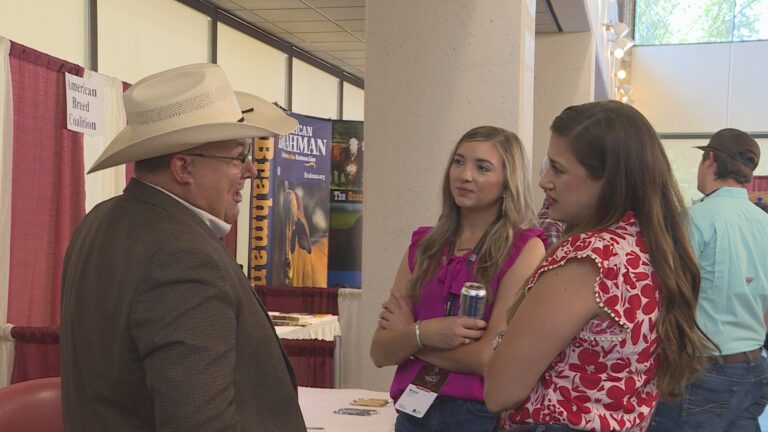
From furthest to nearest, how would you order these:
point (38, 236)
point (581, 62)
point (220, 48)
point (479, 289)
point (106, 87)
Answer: point (220, 48) < point (581, 62) < point (106, 87) < point (38, 236) < point (479, 289)

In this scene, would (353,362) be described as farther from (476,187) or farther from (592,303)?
(592,303)

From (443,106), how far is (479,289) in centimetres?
163

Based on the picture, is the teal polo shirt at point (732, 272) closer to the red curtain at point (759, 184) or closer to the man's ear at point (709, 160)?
the man's ear at point (709, 160)

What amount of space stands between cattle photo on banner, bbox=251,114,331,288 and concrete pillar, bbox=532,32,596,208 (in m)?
2.25

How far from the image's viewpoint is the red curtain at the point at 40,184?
4.83 m

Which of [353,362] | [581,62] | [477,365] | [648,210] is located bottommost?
[353,362]

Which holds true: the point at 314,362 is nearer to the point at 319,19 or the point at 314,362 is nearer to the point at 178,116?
the point at 178,116

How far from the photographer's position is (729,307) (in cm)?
302

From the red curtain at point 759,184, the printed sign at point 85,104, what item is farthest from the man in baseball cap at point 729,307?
the red curtain at point 759,184

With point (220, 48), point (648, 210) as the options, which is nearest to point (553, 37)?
point (220, 48)

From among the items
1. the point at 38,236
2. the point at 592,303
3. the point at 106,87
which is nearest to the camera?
the point at 592,303

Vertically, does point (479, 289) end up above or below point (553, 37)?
below

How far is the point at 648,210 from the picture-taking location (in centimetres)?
138

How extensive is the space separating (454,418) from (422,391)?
4.2 inches
